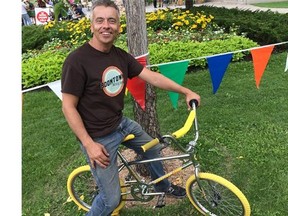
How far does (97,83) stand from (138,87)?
1055mm

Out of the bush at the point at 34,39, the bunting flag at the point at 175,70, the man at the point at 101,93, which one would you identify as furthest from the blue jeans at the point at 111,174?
the bush at the point at 34,39


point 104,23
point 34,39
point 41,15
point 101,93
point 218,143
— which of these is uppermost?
point 104,23

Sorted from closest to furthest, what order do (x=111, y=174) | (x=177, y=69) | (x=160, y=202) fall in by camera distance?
(x=111, y=174) < (x=160, y=202) < (x=177, y=69)

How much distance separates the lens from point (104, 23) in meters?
2.40

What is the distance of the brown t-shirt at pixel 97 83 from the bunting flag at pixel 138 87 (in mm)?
679

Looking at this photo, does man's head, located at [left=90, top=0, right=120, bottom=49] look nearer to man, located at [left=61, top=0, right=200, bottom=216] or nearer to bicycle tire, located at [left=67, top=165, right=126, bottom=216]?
man, located at [left=61, top=0, right=200, bottom=216]

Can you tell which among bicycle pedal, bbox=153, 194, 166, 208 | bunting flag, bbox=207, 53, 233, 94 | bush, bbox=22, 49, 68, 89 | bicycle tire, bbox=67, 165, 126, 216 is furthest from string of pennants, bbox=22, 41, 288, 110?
bush, bbox=22, 49, 68, 89

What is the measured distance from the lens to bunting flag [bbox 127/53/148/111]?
342 centimetres

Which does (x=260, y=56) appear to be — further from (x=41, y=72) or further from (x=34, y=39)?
(x=34, y=39)

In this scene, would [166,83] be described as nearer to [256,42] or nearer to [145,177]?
[145,177]

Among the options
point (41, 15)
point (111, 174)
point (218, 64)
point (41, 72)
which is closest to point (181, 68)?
point (218, 64)

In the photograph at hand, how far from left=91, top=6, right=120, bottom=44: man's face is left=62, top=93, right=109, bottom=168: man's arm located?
436mm

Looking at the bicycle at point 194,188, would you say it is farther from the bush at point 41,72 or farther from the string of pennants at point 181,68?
the bush at point 41,72

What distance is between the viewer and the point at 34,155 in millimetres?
4574
